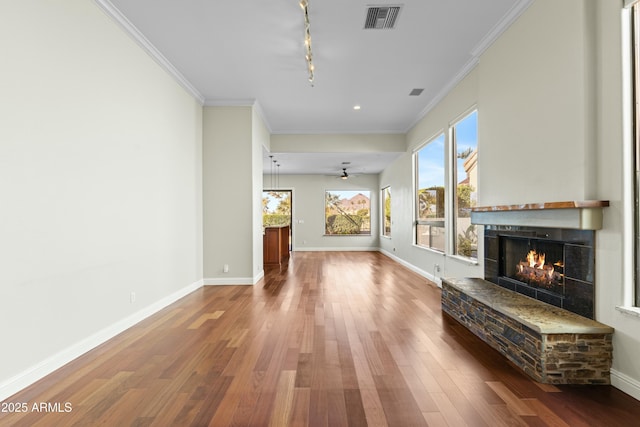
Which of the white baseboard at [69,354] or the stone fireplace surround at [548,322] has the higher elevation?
the stone fireplace surround at [548,322]

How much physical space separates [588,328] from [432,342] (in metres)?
1.13

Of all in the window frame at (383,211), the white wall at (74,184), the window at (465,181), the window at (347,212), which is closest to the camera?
the white wall at (74,184)

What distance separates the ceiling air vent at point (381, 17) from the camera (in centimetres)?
297

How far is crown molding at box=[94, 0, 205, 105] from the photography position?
2.91 meters

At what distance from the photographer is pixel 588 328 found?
207 cm

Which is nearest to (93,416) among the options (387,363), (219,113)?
(387,363)

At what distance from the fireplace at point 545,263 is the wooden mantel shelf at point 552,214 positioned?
11cm

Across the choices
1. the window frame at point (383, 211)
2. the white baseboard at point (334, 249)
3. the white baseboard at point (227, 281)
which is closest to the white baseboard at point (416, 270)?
the window frame at point (383, 211)

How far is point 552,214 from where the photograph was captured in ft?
8.09

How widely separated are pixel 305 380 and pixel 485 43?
382 cm

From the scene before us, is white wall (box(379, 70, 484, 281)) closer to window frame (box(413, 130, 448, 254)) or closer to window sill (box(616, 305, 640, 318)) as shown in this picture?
window frame (box(413, 130, 448, 254))

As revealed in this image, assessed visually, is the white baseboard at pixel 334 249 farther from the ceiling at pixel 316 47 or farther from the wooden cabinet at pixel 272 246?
the ceiling at pixel 316 47

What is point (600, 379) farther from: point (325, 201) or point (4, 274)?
point (325, 201)

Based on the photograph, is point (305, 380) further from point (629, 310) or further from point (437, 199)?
point (437, 199)
